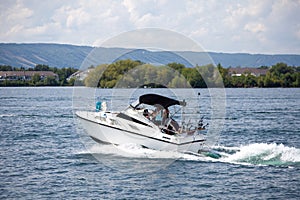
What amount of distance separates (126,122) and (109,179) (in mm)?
5216

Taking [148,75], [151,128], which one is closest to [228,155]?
[151,128]

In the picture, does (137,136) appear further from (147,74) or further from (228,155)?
(147,74)

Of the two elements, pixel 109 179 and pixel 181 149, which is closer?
pixel 109 179

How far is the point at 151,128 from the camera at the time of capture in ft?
94.6

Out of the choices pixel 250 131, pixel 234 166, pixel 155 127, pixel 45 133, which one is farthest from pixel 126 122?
pixel 250 131

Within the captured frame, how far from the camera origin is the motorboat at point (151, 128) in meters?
28.7

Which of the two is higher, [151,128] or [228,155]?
[151,128]

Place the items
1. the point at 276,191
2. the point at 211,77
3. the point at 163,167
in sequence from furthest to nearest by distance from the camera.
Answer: the point at 211,77 → the point at 163,167 → the point at 276,191

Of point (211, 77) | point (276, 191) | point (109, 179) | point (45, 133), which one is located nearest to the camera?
point (276, 191)

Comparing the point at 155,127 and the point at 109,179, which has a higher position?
the point at 155,127

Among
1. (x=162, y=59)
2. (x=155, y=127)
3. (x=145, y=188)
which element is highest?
(x=162, y=59)

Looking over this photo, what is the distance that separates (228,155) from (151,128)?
14.2 feet

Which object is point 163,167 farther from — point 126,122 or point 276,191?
point 276,191

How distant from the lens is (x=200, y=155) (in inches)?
1150
